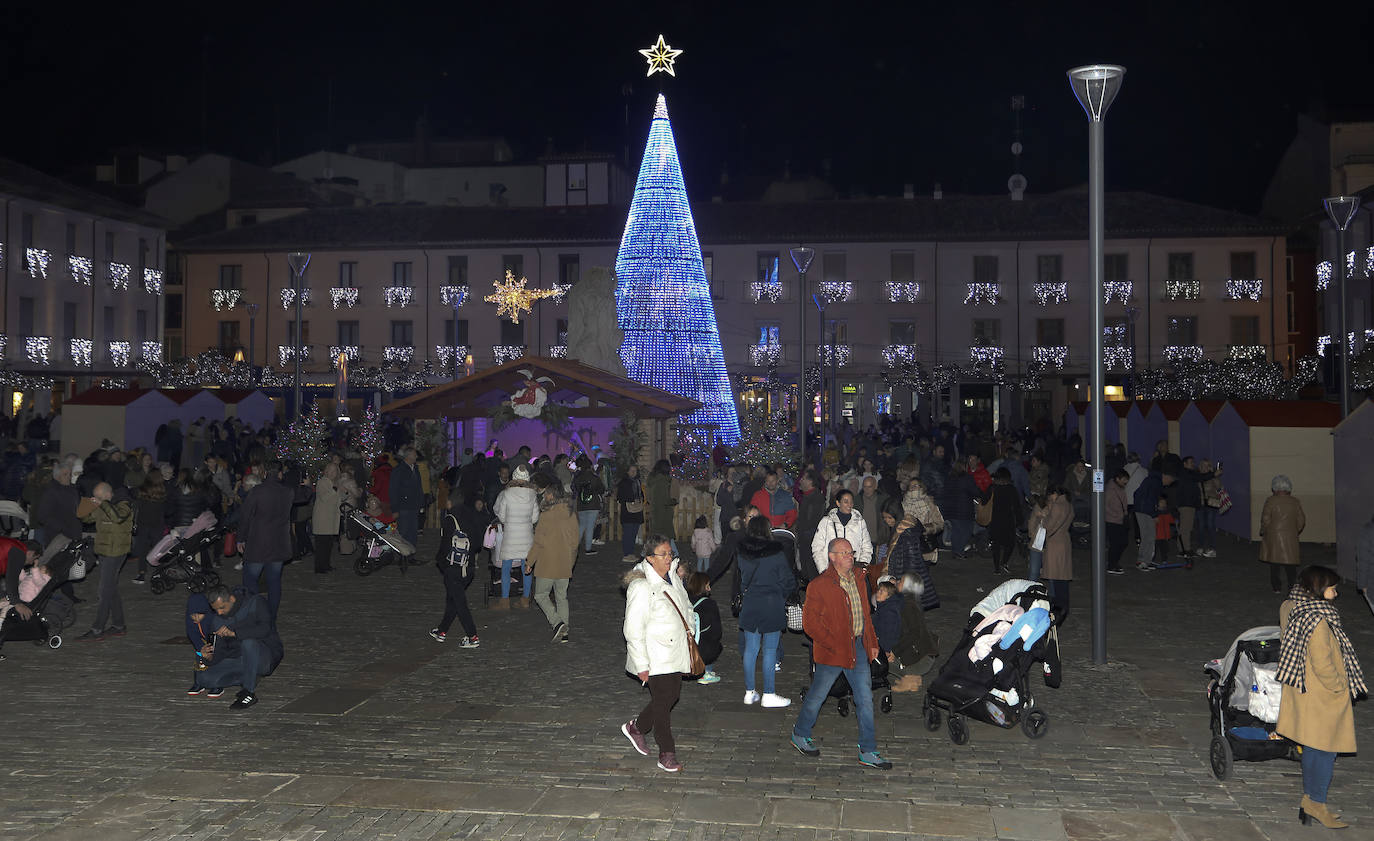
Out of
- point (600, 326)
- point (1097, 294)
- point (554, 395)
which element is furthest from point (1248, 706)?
point (600, 326)

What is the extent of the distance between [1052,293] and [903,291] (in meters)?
6.24

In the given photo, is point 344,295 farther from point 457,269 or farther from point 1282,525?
point 1282,525

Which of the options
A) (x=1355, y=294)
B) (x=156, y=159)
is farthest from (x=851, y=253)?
(x=156, y=159)

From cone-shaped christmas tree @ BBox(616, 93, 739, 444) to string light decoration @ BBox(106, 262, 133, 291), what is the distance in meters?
31.5

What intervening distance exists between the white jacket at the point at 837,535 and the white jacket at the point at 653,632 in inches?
143

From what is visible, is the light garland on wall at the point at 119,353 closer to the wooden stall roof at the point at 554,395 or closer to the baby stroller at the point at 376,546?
the wooden stall roof at the point at 554,395

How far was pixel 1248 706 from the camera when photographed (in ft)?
26.3

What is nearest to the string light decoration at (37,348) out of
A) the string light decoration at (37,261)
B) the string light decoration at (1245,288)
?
the string light decoration at (37,261)

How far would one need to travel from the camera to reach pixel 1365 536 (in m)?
12.8

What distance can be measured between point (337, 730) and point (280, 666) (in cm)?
251

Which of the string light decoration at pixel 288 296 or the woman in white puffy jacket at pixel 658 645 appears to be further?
the string light decoration at pixel 288 296

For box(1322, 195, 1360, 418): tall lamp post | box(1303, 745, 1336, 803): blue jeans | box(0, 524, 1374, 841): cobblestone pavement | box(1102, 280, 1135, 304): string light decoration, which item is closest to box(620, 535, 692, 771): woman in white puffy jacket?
box(0, 524, 1374, 841): cobblestone pavement

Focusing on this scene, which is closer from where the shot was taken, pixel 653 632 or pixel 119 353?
pixel 653 632

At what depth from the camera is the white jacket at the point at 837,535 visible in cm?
1173
